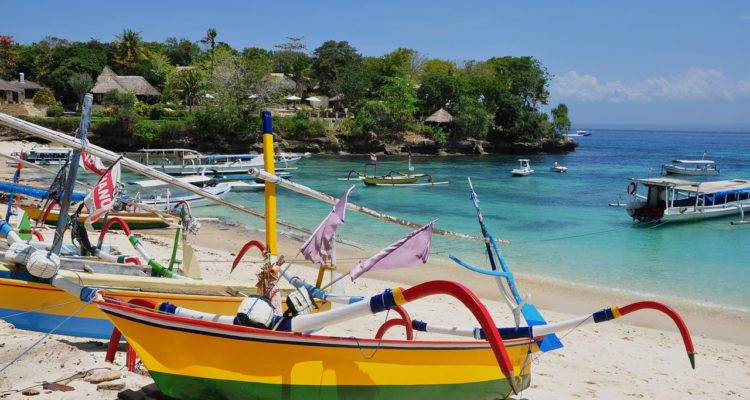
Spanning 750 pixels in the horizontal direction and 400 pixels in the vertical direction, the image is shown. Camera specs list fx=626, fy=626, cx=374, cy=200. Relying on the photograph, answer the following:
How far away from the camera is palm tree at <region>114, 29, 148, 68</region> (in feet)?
268

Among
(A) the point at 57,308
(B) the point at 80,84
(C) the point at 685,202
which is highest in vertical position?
(B) the point at 80,84

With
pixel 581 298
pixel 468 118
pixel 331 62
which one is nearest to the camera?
pixel 581 298

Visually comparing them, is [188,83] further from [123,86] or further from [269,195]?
[269,195]

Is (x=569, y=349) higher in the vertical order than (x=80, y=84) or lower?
lower

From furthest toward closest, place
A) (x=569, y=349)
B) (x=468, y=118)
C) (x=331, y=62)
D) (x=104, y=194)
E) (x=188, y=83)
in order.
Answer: (x=331, y=62), (x=468, y=118), (x=188, y=83), (x=569, y=349), (x=104, y=194)

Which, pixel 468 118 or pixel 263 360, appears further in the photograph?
pixel 468 118

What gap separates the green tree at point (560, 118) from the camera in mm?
88062

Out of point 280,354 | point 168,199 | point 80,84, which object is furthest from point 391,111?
point 280,354

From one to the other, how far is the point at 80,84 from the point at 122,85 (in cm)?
431

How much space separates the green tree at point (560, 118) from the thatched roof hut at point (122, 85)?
52074 mm

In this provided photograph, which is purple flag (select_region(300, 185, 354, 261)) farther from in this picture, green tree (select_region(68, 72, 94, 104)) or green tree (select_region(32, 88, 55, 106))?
green tree (select_region(32, 88, 55, 106))

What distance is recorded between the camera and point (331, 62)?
85.1m

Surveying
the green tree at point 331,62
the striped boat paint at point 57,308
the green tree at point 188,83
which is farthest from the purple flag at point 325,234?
the green tree at point 331,62

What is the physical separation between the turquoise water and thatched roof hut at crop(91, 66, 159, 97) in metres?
29.2
